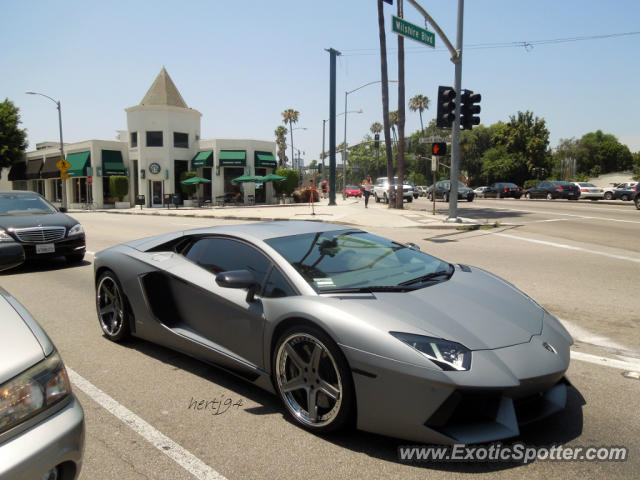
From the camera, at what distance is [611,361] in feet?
13.8

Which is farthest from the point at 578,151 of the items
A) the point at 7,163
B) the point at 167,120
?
the point at 7,163

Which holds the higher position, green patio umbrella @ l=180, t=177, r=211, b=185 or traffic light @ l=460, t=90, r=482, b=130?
traffic light @ l=460, t=90, r=482, b=130

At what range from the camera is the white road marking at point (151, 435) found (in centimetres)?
272

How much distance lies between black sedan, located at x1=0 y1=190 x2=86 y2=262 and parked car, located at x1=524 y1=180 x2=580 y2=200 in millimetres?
36114

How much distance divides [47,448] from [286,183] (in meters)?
43.1

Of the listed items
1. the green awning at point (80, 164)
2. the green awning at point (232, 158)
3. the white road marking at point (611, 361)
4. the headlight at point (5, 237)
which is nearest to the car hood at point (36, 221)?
the headlight at point (5, 237)

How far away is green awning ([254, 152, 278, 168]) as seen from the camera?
42.6m

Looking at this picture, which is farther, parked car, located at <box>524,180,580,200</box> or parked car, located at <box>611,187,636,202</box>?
parked car, located at <box>524,180,580,200</box>

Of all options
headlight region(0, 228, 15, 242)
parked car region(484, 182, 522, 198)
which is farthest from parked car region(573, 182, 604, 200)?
headlight region(0, 228, 15, 242)

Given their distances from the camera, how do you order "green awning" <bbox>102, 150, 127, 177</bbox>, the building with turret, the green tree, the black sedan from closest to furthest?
the black sedan
the building with turret
"green awning" <bbox>102, 150, 127, 177</bbox>
the green tree

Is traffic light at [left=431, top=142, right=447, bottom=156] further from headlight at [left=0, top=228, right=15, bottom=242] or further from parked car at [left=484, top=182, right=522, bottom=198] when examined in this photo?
parked car at [left=484, top=182, right=522, bottom=198]

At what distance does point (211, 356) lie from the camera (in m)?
3.78

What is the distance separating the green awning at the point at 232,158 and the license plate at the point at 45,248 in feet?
108

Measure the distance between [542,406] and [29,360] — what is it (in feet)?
8.64
